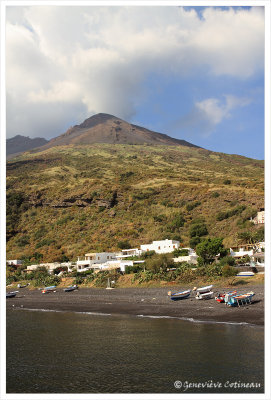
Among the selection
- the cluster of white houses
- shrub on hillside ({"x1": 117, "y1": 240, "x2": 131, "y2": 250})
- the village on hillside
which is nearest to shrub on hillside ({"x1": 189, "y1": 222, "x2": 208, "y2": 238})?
the village on hillside

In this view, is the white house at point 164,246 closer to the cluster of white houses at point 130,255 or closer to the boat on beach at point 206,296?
the cluster of white houses at point 130,255

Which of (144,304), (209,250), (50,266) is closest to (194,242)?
(209,250)

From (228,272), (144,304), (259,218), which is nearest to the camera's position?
(144,304)

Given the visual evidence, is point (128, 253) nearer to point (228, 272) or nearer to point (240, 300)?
point (228, 272)

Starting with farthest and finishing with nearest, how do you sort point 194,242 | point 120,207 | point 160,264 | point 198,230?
point 120,207 → point 198,230 → point 194,242 → point 160,264

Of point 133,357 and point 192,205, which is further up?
point 192,205

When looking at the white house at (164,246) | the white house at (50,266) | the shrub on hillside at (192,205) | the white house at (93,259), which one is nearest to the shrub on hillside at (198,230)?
the white house at (164,246)

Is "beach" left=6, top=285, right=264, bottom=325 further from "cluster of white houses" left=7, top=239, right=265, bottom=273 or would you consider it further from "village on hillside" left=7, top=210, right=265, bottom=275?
"cluster of white houses" left=7, top=239, right=265, bottom=273
